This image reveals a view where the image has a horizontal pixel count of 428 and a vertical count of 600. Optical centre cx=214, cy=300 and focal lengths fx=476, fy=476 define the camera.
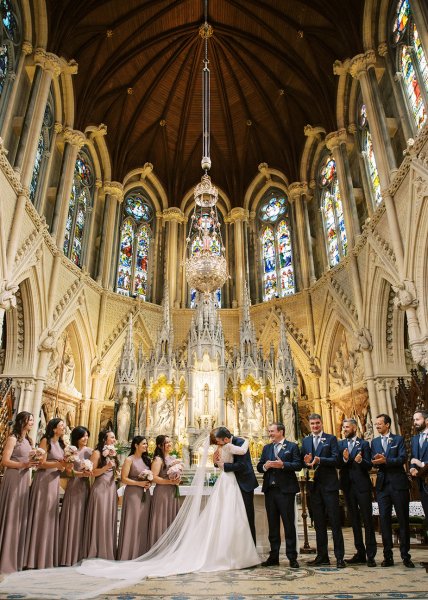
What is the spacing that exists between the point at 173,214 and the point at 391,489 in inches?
746

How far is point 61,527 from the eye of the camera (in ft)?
18.6

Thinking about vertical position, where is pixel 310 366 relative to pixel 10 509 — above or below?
above

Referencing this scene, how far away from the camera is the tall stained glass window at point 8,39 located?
14102 millimetres

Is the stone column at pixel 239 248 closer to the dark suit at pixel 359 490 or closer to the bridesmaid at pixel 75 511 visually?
the dark suit at pixel 359 490

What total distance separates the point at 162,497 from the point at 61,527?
1256 mm

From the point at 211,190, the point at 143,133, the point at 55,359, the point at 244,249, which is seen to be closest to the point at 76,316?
the point at 55,359

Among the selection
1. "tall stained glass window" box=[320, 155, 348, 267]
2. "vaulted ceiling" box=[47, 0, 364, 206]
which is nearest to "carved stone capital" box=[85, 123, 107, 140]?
"vaulted ceiling" box=[47, 0, 364, 206]

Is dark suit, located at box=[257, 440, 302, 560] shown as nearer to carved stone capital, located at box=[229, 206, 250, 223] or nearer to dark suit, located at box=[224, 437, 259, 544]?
dark suit, located at box=[224, 437, 259, 544]

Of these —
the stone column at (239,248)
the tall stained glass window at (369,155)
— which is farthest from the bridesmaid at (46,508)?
the stone column at (239,248)

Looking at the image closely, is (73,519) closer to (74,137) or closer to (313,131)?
(74,137)

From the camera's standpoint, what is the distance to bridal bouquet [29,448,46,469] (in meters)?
5.30

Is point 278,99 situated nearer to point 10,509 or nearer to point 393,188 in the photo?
point 393,188

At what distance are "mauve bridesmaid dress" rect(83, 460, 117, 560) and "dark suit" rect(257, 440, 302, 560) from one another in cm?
189

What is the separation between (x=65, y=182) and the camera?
17328 millimetres
